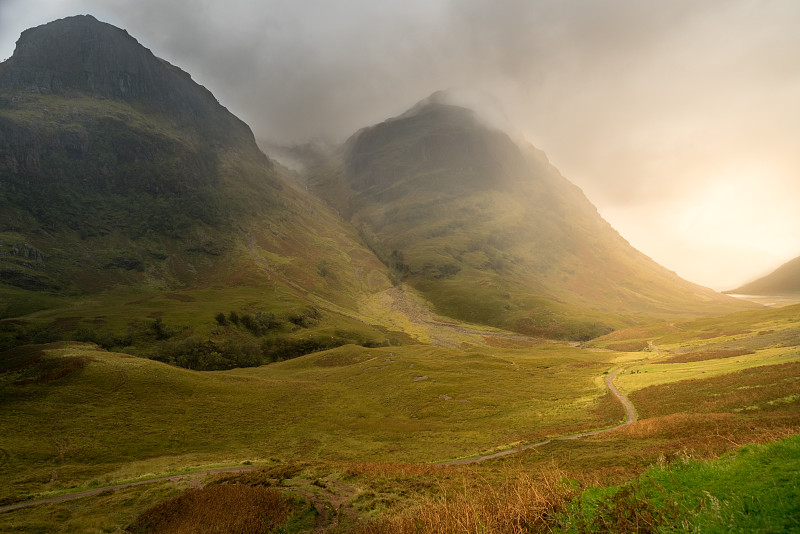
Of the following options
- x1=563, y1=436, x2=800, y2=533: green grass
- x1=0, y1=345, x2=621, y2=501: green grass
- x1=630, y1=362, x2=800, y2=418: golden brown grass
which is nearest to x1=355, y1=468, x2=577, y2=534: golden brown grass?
x1=563, y1=436, x2=800, y2=533: green grass

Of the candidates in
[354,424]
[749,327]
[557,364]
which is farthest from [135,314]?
[749,327]

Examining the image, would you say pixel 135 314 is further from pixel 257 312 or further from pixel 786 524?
pixel 786 524

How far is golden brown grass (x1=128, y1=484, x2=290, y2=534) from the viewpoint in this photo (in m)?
18.2

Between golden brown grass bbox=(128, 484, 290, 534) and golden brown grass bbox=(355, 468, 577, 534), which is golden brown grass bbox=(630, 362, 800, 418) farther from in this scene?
golden brown grass bbox=(128, 484, 290, 534)

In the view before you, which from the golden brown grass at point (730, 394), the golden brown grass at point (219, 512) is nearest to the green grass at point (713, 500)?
the golden brown grass at point (219, 512)

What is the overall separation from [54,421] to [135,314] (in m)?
125

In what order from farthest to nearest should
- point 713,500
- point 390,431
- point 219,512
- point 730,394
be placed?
point 390,431 → point 730,394 → point 219,512 → point 713,500

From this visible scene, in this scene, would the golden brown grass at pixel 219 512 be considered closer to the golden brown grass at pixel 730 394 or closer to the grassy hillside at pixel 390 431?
the grassy hillside at pixel 390 431

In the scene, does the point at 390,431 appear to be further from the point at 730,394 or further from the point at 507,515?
the point at 507,515

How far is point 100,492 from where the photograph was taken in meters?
29.2

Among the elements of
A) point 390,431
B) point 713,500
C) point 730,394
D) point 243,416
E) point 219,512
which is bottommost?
point 390,431

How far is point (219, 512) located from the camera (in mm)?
19984

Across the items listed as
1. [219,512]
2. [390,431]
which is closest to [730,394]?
[390,431]

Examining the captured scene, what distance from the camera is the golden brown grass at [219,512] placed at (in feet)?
59.7
